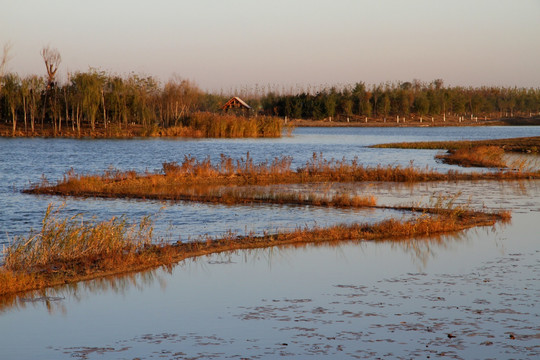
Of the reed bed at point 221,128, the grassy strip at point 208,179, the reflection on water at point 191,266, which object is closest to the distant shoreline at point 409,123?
the reed bed at point 221,128

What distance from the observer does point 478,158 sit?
37.6 metres

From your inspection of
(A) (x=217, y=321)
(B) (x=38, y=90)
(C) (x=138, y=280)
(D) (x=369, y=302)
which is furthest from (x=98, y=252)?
(B) (x=38, y=90)

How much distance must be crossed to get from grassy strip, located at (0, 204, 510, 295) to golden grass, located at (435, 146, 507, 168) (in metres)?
20.8

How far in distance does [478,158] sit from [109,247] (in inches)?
1127

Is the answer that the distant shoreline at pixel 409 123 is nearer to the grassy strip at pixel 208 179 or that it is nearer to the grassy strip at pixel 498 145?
the grassy strip at pixel 498 145

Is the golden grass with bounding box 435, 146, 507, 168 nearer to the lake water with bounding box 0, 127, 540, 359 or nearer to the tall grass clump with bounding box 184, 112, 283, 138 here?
the lake water with bounding box 0, 127, 540, 359

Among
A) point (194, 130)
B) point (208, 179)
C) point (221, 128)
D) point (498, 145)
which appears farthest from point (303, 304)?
point (194, 130)

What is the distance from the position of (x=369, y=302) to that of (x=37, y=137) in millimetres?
59588

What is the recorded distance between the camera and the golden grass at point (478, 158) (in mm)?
36031

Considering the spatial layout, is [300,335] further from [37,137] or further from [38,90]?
[38,90]

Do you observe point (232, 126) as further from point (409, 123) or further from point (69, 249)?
point (69, 249)

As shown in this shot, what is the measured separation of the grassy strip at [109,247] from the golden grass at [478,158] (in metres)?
20.8

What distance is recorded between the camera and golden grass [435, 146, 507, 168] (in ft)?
118

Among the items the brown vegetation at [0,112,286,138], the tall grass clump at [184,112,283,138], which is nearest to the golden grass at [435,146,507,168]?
the tall grass clump at [184,112,283,138]
